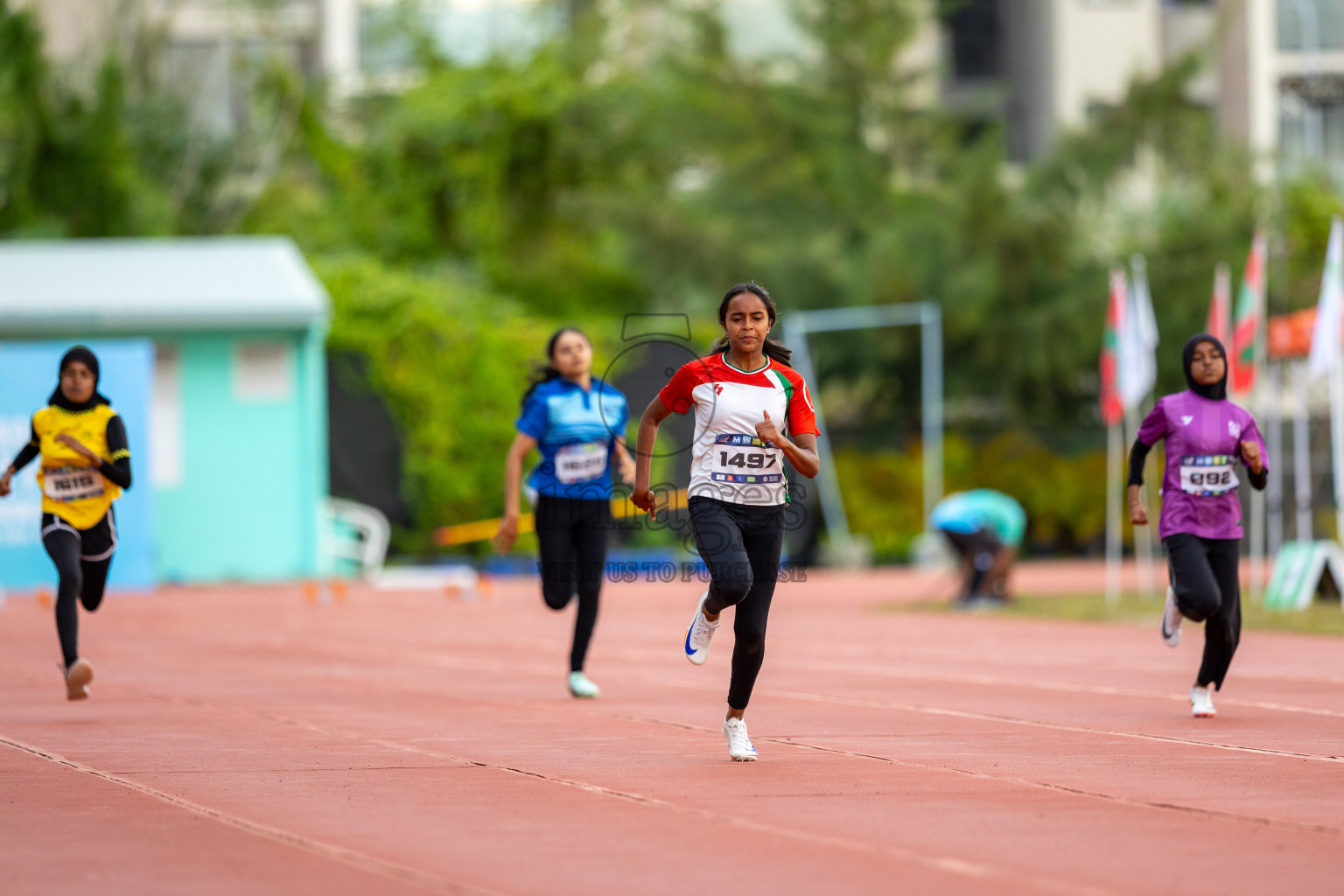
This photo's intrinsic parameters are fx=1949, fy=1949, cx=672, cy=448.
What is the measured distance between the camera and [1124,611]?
724 inches

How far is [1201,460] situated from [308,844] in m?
5.29

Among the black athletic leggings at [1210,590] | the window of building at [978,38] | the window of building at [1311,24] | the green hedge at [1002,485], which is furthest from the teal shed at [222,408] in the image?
the window of building at [978,38]

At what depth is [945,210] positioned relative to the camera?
32.9m

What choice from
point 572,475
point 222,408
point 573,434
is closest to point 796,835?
point 572,475

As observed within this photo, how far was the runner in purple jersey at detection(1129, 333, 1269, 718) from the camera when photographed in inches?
368

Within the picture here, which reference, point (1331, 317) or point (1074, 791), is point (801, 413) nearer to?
point (1074, 791)

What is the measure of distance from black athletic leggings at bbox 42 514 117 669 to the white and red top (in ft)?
12.4

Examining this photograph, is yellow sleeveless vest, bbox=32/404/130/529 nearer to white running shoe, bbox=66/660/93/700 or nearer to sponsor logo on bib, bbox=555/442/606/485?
white running shoe, bbox=66/660/93/700

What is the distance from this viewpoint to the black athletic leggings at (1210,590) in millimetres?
9242

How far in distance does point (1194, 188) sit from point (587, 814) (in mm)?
29931

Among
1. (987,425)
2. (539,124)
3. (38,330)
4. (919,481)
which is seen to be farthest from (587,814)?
(539,124)

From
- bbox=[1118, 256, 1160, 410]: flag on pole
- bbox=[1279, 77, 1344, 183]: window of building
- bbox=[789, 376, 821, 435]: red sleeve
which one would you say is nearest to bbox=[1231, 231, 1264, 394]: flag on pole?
bbox=[1118, 256, 1160, 410]: flag on pole

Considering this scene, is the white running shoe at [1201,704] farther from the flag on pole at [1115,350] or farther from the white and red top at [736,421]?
the flag on pole at [1115,350]

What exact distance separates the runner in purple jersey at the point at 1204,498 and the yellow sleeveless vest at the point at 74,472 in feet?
17.4
